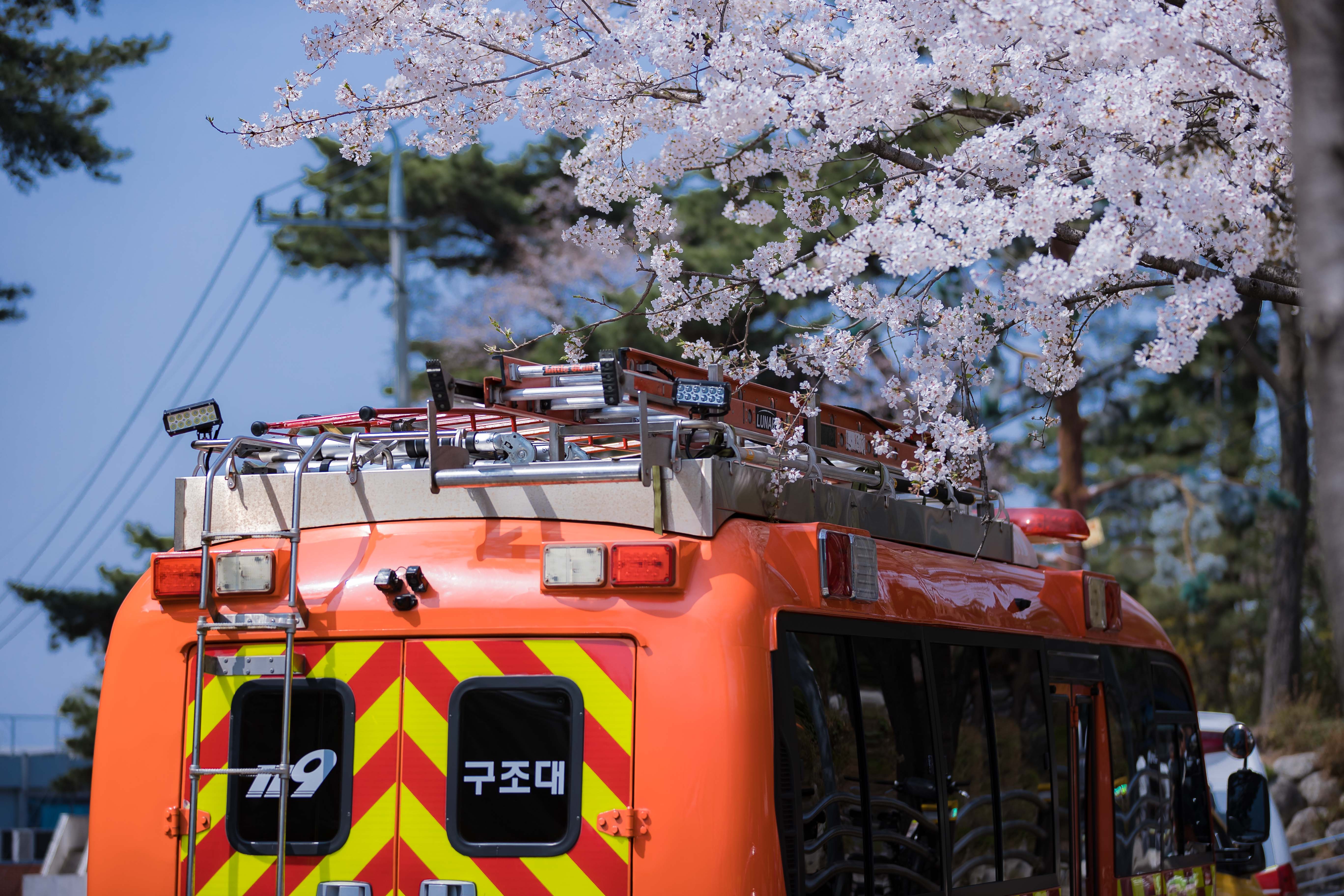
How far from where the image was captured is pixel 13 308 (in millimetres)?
21578

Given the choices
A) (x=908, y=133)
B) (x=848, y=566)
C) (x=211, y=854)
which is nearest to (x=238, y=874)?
(x=211, y=854)

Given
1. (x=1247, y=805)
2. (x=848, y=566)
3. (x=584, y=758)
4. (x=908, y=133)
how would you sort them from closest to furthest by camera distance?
(x=584, y=758)
(x=848, y=566)
(x=908, y=133)
(x=1247, y=805)

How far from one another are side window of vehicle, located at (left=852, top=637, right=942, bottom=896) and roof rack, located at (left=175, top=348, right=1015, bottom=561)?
19.8 inches

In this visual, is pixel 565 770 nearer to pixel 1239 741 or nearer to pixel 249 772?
pixel 249 772

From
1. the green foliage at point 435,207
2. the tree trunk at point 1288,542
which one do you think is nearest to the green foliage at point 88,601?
the green foliage at point 435,207

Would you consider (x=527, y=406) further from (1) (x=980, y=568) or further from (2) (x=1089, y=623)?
(2) (x=1089, y=623)

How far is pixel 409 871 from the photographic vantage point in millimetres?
4398

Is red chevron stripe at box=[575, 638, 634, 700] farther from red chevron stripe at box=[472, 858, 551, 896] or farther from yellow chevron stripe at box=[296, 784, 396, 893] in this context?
yellow chevron stripe at box=[296, 784, 396, 893]

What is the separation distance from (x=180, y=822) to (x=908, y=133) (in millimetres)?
4062

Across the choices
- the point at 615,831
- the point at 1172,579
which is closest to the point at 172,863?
the point at 615,831

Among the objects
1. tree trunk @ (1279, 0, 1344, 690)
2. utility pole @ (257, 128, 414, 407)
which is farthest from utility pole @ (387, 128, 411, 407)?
tree trunk @ (1279, 0, 1344, 690)

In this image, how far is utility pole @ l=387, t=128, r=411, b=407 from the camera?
71.2 feet

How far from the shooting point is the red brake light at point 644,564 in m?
4.31

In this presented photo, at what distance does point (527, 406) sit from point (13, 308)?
18.9m
